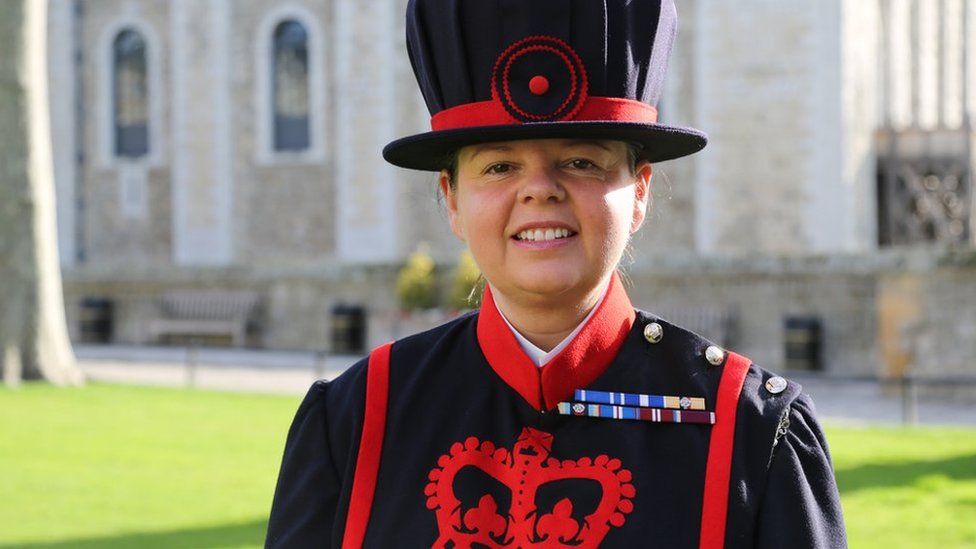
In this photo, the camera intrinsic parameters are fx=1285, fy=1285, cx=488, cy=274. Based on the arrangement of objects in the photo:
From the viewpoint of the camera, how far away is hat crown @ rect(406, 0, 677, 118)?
2.15 m

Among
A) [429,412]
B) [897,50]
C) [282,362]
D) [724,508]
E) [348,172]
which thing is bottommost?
[282,362]

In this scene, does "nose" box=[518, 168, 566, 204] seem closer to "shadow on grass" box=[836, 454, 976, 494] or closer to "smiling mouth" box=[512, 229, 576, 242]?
"smiling mouth" box=[512, 229, 576, 242]

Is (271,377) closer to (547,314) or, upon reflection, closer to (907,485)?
(907,485)

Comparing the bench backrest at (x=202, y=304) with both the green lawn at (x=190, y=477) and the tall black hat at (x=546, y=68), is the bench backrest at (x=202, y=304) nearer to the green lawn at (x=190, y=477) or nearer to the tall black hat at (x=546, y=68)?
the green lawn at (x=190, y=477)

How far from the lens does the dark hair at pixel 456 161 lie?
88.7 inches

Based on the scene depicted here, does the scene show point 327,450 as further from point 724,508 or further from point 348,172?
point 348,172

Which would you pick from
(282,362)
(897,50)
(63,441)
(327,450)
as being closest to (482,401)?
(327,450)

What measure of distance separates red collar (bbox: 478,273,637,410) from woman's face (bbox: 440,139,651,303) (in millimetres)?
83

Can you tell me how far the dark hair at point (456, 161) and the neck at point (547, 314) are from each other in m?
0.21

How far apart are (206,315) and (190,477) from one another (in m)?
14.6

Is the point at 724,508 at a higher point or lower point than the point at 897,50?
lower

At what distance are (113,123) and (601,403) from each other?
1172 inches

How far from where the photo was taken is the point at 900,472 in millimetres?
8117

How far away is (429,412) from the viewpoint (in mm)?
2291
